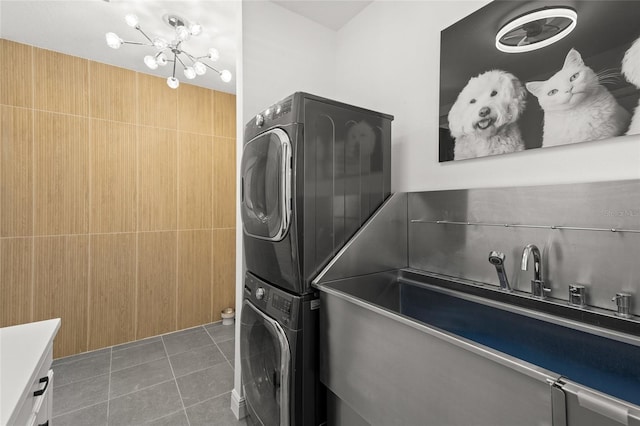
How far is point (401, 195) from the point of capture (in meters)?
1.64

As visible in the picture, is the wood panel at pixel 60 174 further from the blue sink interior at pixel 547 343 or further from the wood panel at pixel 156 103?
the blue sink interior at pixel 547 343

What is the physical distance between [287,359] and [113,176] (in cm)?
270

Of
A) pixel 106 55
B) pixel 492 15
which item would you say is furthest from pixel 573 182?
pixel 106 55

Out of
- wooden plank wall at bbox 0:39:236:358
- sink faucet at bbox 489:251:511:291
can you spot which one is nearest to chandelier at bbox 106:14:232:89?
wooden plank wall at bbox 0:39:236:358

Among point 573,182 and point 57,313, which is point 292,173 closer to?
point 573,182

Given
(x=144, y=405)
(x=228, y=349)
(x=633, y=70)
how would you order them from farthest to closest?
1. (x=228, y=349)
2. (x=144, y=405)
3. (x=633, y=70)

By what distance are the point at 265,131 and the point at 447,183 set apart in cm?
105

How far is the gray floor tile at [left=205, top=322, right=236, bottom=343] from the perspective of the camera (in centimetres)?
293

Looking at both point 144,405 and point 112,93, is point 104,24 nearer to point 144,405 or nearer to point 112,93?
point 112,93

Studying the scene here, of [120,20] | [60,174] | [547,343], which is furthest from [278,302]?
[60,174]

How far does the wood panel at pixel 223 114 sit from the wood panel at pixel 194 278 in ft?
4.15

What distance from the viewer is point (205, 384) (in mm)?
2150

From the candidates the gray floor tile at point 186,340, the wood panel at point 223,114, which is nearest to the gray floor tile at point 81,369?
the gray floor tile at point 186,340

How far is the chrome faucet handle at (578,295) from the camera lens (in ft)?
3.33
